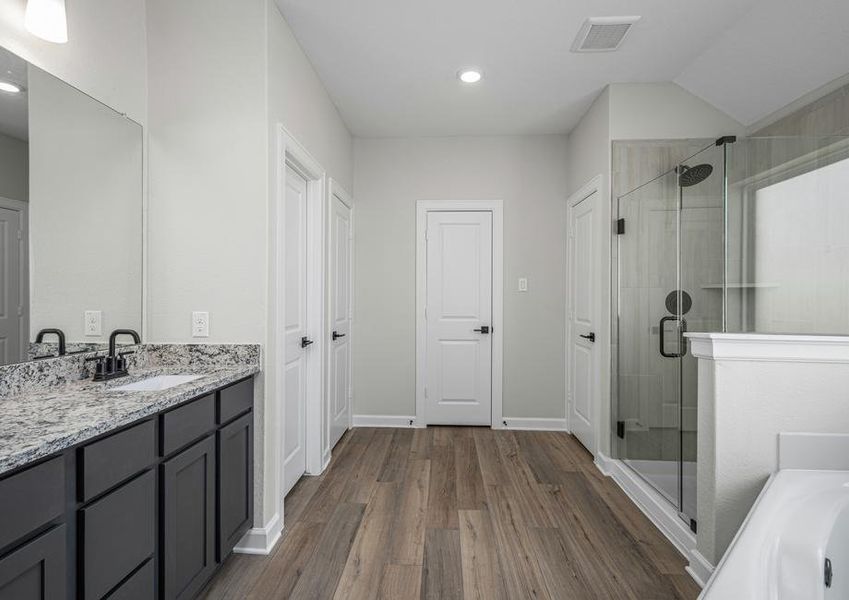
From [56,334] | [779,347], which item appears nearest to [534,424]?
[779,347]

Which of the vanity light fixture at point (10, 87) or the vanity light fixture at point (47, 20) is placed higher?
the vanity light fixture at point (47, 20)

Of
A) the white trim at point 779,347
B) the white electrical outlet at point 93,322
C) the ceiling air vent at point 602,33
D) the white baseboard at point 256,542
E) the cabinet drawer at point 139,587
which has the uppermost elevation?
the ceiling air vent at point 602,33

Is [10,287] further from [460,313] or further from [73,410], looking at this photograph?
[460,313]

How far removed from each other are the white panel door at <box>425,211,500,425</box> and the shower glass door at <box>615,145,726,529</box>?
1268 mm

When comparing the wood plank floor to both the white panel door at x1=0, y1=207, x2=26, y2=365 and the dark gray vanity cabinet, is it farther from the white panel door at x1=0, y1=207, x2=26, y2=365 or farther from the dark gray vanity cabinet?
the white panel door at x1=0, y1=207, x2=26, y2=365

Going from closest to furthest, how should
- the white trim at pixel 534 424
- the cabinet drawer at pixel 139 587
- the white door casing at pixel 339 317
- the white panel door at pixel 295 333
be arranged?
the cabinet drawer at pixel 139 587 < the white panel door at pixel 295 333 < the white door casing at pixel 339 317 < the white trim at pixel 534 424

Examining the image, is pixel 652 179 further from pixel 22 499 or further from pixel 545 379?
pixel 22 499

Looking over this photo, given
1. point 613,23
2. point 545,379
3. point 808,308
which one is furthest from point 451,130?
point 808,308

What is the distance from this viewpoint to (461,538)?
2148 millimetres

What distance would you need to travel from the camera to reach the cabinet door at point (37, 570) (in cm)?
89

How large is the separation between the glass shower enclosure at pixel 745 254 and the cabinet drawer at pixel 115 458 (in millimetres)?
2272

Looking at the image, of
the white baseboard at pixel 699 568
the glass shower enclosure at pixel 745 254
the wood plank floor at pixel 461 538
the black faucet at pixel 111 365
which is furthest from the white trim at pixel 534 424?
the black faucet at pixel 111 365

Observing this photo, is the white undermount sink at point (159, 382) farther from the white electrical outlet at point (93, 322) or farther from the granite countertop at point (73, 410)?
the white electrical outlet at point (93, 322)

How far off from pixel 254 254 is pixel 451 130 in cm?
243
